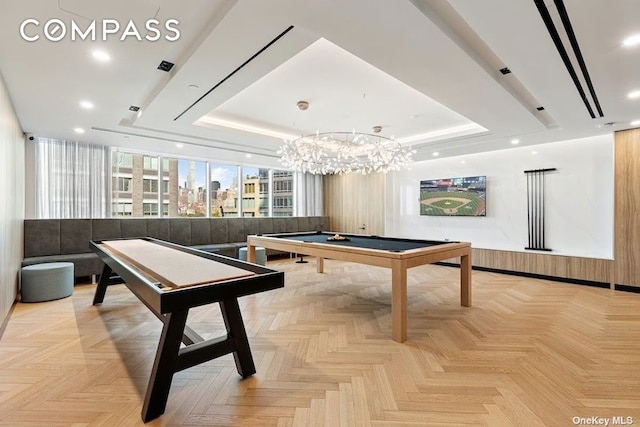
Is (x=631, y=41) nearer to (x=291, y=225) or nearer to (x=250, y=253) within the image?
(x=250, y=253)

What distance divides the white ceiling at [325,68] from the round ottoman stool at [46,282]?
2033 mm

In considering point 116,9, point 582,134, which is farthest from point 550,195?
point 116,9

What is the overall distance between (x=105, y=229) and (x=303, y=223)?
4639 mm

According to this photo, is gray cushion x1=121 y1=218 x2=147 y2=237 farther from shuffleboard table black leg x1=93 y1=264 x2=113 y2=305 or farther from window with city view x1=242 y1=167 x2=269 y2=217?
window with city view x1=242 y1=167 x2=269 y2=217

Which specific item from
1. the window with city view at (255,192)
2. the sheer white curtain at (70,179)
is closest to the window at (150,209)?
the sheer white curtain at (70,179)

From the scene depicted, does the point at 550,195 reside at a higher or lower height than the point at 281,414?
higher

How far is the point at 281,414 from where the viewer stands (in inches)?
70.3

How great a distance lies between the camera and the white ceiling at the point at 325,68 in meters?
1.95

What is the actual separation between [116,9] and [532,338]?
430 cm

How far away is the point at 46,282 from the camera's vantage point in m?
3.93

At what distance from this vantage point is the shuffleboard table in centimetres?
167

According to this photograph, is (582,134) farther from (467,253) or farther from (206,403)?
(206,403)

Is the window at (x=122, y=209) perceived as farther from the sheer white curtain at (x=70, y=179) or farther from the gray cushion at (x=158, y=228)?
the gray cushion at (x=158, y=228)

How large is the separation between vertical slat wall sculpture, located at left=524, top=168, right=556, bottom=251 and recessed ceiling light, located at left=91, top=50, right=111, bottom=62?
21.9 feet
